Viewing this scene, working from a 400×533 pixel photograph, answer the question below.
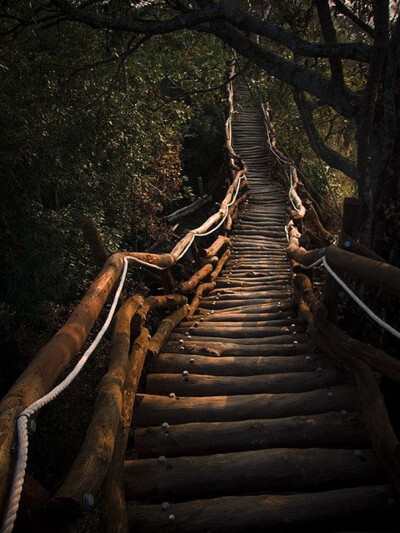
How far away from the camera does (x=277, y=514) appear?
1934mm

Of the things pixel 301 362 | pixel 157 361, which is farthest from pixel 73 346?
pixel 301 362

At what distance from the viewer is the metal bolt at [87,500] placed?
139 centimetres

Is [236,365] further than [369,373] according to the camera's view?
Yes

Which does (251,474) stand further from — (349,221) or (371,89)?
(371,89)

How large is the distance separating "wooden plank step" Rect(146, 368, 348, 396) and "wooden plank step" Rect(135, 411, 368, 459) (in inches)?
20.6

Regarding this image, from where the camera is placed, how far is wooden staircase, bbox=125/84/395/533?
76.8 inches

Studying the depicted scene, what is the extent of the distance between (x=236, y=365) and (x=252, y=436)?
0.99 meters

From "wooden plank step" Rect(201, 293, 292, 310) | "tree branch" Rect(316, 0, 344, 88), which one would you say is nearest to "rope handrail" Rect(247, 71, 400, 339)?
"wooden plank step" Rect(201, 293, 292, 310)

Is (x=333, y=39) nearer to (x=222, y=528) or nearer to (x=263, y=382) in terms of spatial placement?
(x=263, y=382)

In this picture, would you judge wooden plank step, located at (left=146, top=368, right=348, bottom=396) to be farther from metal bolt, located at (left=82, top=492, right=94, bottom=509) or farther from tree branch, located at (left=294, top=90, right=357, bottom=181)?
tree branch, located at (left=294, top=90, right=357, bottom=181)

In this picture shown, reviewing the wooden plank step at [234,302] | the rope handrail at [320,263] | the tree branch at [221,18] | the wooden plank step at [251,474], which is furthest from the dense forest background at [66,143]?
the wooden plank step at [251,474]

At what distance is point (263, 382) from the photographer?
311cm

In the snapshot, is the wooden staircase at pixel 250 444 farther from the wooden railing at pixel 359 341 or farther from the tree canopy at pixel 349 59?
the tree canopy at pixel 349 59

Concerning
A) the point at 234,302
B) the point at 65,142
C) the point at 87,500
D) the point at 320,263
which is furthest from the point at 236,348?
the point at 65,142
